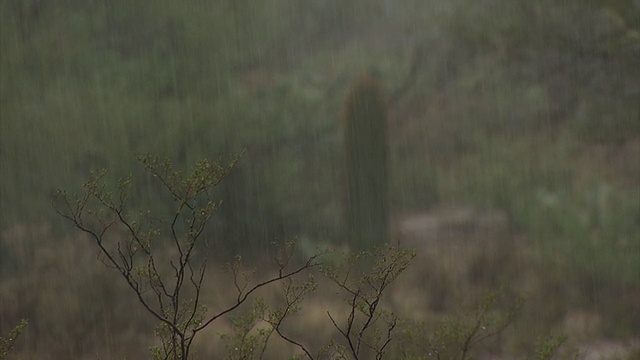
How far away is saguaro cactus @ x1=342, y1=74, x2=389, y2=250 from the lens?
190 centimetres

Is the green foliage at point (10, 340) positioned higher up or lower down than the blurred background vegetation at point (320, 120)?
lower down

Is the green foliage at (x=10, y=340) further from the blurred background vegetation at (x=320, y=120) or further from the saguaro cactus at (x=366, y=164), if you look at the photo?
the saguaro cactus at (x=366, y=164)

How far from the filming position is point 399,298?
191 cm

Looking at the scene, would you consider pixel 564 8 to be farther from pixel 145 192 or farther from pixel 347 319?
pixel 145 192

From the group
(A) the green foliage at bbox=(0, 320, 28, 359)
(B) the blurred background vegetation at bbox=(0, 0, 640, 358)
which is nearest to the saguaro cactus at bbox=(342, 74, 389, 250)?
(B) the blurred background vegetation at bbox=(0, 0, 640, 358)

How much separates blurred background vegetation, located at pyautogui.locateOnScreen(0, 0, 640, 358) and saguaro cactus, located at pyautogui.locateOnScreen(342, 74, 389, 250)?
0.10 ft

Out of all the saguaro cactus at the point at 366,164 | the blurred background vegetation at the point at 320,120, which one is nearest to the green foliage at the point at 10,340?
the blurred background vegetation at the point at 320,120

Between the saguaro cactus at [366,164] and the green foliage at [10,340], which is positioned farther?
the saguaro cactus at [366,164]

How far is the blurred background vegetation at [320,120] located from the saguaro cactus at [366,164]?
3cm

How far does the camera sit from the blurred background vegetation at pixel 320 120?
1860 millimetres

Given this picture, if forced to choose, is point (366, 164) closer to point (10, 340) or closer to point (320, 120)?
point (320, 120)

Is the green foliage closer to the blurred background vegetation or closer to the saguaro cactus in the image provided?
the blurred background vegetation

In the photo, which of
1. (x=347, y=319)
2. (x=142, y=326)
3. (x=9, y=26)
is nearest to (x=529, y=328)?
(x=347, y=319)

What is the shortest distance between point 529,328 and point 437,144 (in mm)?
519
